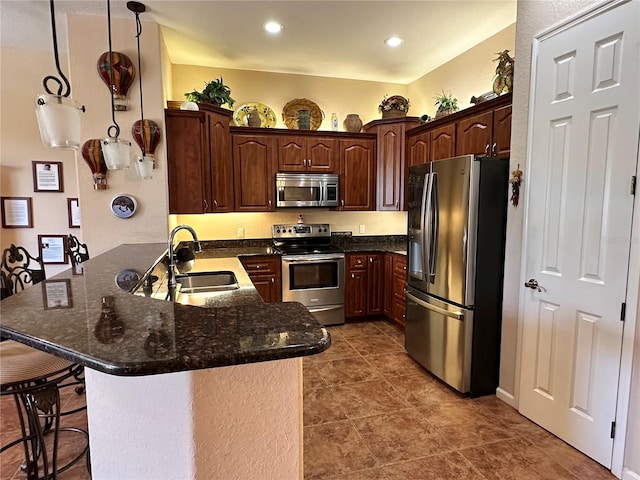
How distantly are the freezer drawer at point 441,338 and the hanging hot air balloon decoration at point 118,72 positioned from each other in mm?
3097

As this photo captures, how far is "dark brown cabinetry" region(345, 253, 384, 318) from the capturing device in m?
4.24

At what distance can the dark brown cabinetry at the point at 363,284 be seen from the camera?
4.24 meters

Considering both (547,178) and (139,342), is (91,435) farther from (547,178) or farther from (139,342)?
(547,178)

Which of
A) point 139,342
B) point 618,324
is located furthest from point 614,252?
point 139,342

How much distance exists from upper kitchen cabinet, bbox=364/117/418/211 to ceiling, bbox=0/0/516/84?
26.9 inches

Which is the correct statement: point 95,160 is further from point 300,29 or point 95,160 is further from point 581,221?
point 581,221

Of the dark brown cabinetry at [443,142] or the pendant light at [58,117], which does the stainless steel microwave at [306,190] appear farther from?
the pendant light at [58,117]

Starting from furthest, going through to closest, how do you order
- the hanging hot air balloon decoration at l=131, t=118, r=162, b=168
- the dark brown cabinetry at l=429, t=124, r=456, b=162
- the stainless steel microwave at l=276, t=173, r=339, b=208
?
the stainless steel microwave at l=276, t=173, r=339, b=208
the dark brown cabinetry at l=429, t=124, r=456, b=162
the hanging hot air balloon decoration at l=131, t=118, r=162, b=168

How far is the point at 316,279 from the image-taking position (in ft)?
13.5

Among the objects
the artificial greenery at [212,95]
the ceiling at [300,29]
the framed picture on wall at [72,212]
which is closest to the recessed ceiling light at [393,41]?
the ceiling at [300,29]

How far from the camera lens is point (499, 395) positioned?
8.67 feet

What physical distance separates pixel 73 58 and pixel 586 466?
468cm

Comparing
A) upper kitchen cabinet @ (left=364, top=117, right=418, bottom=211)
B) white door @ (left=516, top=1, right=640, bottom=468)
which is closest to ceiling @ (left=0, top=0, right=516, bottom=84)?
upper kitchen cabinet @ (left=364, top=117, right=418, bottom=211)

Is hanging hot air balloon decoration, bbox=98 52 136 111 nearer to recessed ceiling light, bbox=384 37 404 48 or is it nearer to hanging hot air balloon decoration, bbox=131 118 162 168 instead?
hanging hot air balloon decoration, bbox=131 118 162 168
